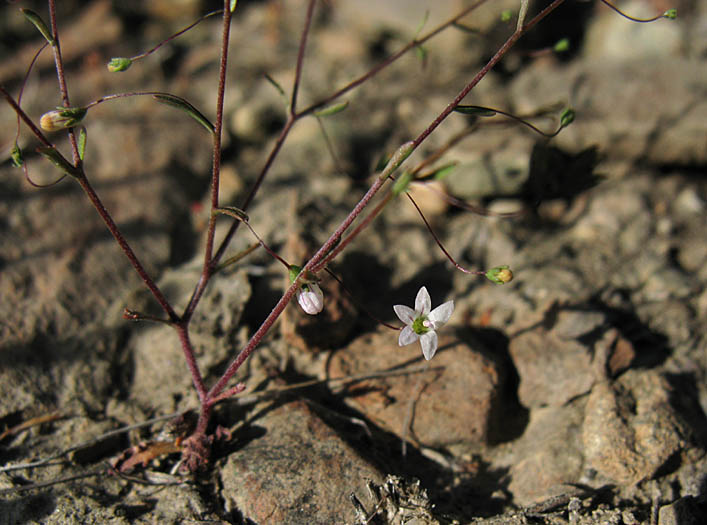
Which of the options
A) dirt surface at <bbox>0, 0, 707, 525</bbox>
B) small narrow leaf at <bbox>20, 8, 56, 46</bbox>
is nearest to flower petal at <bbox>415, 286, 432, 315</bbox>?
dirt surface at <bbox>0, 0, 707, 525</bbox>

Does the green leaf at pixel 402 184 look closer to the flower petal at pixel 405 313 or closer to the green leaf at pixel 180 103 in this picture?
the flower petal at pixel 405 313

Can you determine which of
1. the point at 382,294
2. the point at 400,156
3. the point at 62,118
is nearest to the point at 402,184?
the point at 400,156

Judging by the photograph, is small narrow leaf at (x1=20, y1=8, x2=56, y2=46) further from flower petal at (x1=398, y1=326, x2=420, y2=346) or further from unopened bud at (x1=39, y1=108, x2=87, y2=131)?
flower petal at (x1=398, y1=326, x2=420, y2=346)

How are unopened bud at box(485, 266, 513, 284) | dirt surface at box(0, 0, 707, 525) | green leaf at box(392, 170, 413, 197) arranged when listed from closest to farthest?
green leaf at box(392, 170, 413, 197)
unopened bud at box(485, 266, 513, 284)
dirt surface at box(0, 0, 707, 525)

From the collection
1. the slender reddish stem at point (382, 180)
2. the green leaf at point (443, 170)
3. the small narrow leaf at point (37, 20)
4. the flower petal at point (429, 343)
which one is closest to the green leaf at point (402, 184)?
the slender reddish stem at point (382, 180)

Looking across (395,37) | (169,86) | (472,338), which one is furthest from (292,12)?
(472,338)

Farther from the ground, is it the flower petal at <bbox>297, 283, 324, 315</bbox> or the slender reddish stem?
the slender reddish stem
